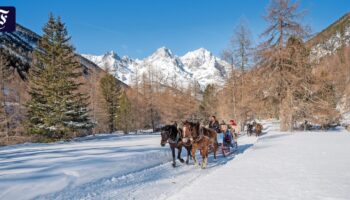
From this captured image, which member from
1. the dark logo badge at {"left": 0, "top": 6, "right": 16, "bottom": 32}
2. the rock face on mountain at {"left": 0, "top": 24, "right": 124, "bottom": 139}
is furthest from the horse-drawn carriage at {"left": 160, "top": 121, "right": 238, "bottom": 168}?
the rock face on mountain at {"left": 0, "top": 24, "right": 124, "bottom": 139}

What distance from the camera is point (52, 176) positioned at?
31.4 feet

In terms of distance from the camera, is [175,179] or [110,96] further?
[110,96]

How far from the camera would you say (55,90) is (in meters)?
28.6

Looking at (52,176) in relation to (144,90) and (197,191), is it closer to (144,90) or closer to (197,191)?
(197,191)

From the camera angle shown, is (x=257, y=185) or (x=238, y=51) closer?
(x=257, y=185)

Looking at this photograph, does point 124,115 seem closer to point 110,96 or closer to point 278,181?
point 110,96

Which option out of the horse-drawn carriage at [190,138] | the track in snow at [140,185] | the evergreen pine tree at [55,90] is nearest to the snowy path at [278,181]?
the track in snow at [140,185]

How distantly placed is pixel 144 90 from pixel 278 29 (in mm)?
35709

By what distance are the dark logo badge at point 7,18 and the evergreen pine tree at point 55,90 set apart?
42.2ft

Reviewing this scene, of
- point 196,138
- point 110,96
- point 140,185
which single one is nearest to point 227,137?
point 196,138

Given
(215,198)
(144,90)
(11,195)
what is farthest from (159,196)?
(144,90)

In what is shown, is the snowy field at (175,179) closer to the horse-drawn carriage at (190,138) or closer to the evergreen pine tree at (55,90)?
the horse-drawn carriage at (190,138)

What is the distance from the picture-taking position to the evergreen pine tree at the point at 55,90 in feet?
91.9

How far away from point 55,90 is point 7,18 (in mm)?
13582
